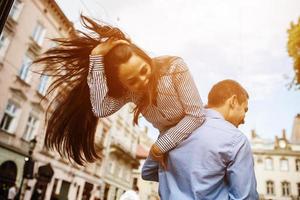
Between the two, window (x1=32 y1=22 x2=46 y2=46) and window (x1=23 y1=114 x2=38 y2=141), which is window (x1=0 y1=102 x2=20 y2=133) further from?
window (x1=32 y1=22 x2=46 y2=46)

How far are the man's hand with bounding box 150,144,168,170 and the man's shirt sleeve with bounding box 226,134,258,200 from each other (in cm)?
17

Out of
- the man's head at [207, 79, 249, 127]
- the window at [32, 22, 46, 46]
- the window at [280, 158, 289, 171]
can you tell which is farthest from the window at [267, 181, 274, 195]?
the man's head at [207, 79, 249, 127]

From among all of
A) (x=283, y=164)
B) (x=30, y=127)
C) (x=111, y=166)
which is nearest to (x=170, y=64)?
(x=30, y=127)

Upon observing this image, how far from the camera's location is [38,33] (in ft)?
27.7

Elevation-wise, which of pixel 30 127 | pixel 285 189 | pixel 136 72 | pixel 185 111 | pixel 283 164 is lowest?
pixel 185 111

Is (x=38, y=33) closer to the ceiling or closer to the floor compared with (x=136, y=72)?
closer to the ceiling

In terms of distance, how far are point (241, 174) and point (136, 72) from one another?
42 cm

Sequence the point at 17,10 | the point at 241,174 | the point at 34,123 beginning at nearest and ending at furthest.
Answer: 1. the point at 241,174
2. the point at 17,10
3. the point at 34,123

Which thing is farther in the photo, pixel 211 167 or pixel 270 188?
pixel 270 188

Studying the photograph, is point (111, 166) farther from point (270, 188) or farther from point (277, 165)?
point (277, 165)

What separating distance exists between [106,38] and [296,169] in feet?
65.5

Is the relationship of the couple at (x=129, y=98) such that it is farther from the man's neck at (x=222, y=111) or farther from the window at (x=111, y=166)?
the window at (x=111, y=166)

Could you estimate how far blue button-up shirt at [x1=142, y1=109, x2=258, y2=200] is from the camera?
68cm

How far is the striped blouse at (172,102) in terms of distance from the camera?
2.56 ft
